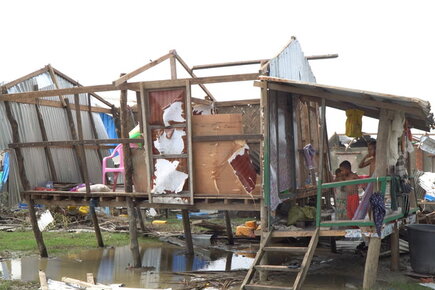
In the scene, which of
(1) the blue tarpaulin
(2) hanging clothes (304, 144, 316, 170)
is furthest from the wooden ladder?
(1) the blue tarpaulin

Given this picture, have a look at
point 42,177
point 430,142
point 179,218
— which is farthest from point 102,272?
point 430,142

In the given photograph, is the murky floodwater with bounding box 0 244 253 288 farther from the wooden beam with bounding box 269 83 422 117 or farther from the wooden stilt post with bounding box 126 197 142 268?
the wooden beam with bounding box 269 83 422 117

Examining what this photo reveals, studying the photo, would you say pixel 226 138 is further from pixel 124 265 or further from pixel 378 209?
pixel 124 265

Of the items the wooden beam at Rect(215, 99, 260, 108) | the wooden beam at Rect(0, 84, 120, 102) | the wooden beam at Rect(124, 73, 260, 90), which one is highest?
the wooden beam at Rect(124, 73, 260, 90)

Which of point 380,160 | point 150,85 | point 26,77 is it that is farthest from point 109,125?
point 380,160

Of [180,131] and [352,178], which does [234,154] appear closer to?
[180,131]

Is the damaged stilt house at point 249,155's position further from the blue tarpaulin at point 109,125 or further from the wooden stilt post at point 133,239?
the blue tarpaulin at point 109,125

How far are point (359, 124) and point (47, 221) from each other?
10487 mm

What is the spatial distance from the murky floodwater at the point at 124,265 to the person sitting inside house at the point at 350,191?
115 inches

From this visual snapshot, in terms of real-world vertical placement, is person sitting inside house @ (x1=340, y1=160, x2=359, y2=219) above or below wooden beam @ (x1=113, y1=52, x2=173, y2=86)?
below

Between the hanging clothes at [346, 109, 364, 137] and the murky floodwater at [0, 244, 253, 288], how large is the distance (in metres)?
3.76

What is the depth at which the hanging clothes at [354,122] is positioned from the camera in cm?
948

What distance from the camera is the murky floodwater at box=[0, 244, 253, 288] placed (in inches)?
394

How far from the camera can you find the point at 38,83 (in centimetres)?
1341
